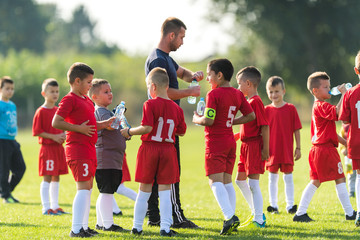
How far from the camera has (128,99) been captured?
58.2 metres

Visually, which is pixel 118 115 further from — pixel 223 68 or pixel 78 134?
pixel 223 68

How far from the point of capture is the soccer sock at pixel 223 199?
246 inches

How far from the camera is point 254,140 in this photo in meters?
6.93

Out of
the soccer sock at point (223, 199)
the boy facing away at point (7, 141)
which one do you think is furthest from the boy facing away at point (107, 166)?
the boy facing away at point (7, 141)

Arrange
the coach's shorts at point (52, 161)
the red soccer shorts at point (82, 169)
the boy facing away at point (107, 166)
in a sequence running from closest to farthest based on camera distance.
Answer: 1. the red soccer shorts at point (82, 169)
2. the boy facing away at point (107, 166)
3. the coach's shorts at point (52, 161)

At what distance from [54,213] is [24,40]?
274 ft

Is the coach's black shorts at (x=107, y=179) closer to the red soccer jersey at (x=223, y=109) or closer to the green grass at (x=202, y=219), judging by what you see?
the green grass at (x=202, y=219)

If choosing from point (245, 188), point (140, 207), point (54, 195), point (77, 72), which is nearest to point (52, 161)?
point (54, 195)

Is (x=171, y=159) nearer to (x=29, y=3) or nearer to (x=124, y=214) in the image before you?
(x=124, y=214)

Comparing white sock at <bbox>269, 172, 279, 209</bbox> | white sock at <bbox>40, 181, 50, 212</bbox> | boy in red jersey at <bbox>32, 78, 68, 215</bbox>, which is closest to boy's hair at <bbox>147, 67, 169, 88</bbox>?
white sock at <bbox>269, 172, 279, 209</bbox>

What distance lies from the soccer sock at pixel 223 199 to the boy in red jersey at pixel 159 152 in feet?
1.74

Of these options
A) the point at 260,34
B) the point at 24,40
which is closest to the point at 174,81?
the point at 260,34

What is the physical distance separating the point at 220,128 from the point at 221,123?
0.21 ft

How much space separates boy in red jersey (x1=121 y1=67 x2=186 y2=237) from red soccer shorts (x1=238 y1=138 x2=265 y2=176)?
1.10m
